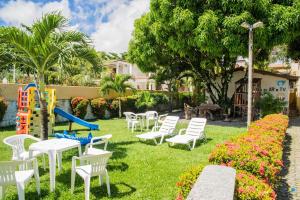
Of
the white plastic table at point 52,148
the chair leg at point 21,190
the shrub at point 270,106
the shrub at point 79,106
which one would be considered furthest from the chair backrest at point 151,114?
the chair leg at point 21,190

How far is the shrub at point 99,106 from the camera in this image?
65.7ft

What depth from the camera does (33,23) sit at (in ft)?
27.6

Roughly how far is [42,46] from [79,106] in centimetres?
1085

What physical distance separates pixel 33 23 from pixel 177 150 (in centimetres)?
635

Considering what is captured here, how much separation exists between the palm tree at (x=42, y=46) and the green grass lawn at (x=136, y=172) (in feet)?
8.29

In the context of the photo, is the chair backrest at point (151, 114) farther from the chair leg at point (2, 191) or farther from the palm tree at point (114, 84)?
the chair leg at point (2, 191)

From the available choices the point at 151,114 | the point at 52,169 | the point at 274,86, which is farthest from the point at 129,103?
the point at 52,169

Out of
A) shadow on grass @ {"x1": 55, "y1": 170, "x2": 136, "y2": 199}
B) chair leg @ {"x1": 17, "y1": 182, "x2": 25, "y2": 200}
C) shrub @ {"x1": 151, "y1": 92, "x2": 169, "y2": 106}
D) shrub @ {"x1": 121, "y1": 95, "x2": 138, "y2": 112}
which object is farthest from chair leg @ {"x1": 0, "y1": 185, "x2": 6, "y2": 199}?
shrub @ {"x1": 151, "y1": 92, "x2": 169, "y2": 106}

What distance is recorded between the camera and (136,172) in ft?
23.5

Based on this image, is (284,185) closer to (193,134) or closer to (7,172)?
(193,134)

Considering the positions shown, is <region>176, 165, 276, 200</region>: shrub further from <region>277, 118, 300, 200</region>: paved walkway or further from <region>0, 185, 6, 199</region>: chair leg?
<region>0, 185, 6, 199</region>: chair leg

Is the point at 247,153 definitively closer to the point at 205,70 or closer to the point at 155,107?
the point at 205,70

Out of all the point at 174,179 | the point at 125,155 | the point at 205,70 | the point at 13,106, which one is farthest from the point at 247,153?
the point at 205,70

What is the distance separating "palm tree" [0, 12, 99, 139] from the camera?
8.21m
